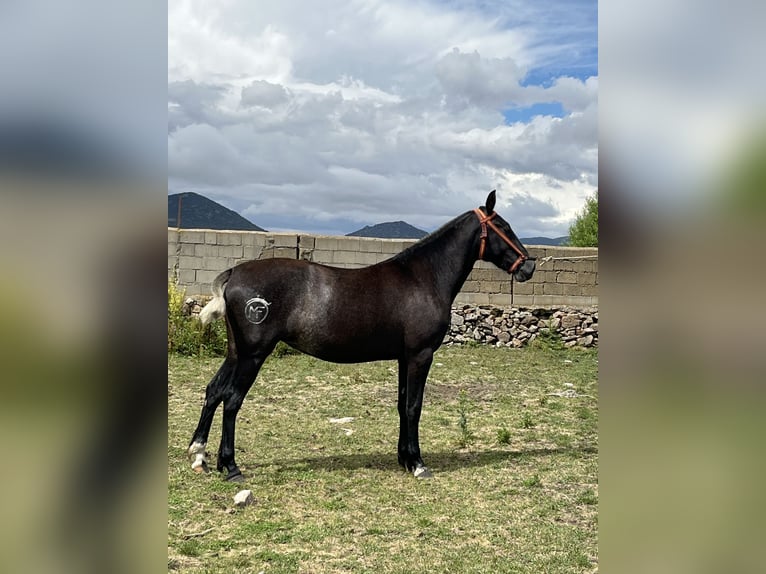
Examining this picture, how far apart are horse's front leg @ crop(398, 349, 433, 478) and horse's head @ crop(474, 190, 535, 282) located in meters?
0.91

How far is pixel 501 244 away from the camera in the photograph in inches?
200

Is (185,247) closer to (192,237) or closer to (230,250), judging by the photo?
(192,237)

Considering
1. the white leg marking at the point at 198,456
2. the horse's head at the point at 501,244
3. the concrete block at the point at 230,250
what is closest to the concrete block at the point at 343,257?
the concrete block at the point at 230,250

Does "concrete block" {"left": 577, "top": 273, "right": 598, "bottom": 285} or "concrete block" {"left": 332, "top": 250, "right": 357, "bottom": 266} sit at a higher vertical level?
"concrete block" {"left": 332, "top": 250, "right": 357, "bottom": 266}

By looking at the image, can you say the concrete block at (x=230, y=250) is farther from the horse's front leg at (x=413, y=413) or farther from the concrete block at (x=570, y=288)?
the horse's front leg at (x=413, y=413)

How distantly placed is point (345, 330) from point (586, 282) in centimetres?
874

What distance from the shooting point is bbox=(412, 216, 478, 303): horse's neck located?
5.04 metres

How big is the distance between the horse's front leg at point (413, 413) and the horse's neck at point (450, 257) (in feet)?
1.77

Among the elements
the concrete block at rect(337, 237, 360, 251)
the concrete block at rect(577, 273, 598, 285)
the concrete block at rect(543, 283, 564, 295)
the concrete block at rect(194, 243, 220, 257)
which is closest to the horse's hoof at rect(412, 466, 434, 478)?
the concrete block at rect(337, 237, 360, 251)

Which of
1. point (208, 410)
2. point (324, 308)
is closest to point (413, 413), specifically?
point (324, 308)

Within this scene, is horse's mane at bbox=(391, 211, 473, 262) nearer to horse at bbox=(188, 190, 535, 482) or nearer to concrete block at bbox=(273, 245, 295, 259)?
horse at bbox=(188, 190, 535, 482)

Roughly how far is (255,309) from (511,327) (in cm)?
818
